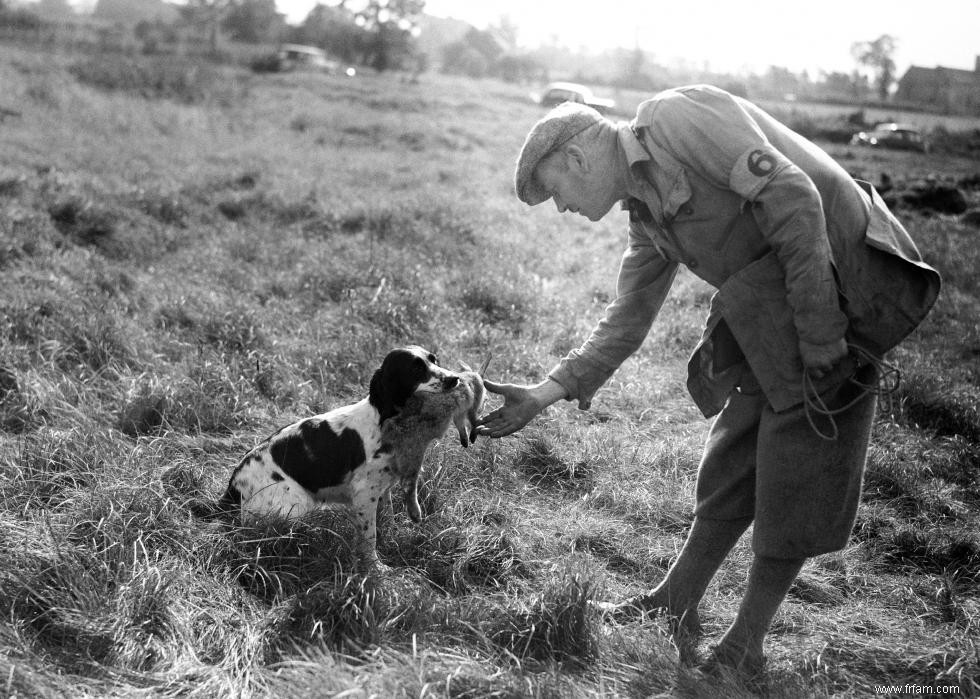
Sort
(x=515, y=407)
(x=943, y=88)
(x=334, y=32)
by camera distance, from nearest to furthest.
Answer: (x=515, y=407) < (x=943, y=88) < (x=334, y=32)

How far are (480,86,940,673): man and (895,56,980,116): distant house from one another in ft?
53.3

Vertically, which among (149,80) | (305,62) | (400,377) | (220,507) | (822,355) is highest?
(305,62)

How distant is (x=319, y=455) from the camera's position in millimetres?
3793

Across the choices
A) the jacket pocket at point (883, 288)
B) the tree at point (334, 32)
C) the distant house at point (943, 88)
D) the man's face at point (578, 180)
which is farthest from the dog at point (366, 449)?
the tree at point (334, 32)

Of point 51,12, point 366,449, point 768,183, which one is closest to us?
point 768,183

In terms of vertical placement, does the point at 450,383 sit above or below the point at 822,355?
below

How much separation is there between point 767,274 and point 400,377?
164 cm

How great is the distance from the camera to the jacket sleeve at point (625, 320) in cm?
327

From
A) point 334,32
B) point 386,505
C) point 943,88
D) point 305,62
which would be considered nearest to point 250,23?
point 334,32

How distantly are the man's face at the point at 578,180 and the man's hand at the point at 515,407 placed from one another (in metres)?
0.83

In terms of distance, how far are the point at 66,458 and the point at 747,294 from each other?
10.6 ft

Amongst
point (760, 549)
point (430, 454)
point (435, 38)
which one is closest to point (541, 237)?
point (430, 454)

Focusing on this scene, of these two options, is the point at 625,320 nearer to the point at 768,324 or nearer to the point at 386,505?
the point at 768,324

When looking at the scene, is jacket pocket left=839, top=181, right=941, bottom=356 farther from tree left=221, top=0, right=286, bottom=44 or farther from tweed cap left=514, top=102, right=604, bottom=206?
tree left=221, top=0, right=286, bottom=44
